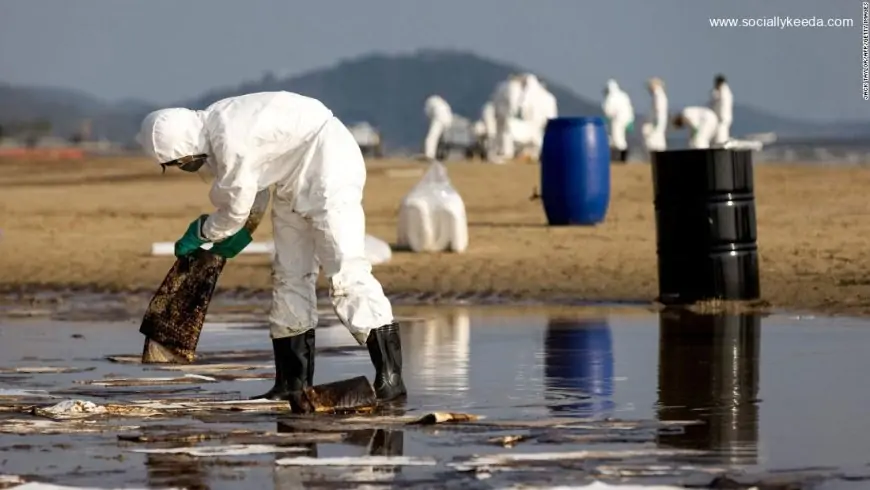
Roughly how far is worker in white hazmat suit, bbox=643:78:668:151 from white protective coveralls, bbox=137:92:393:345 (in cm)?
3169

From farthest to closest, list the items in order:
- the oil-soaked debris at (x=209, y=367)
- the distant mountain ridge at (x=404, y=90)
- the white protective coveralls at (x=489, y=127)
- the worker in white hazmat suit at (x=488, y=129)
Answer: the distant mountain ridge at (x=404, y=90)
the worker in white hazmat suit at (x=488, y=129)
the white protective coveralls at (x=489, y=127)
the oil-soaked debris at (x=209, y=367)

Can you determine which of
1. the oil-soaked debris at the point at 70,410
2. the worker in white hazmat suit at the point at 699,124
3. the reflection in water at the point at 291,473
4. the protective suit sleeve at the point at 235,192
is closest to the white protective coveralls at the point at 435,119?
the worker in white hazmat suit at the point at 699,124

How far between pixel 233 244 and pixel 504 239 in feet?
42.9

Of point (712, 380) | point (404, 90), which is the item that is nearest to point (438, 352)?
point (712, 380)

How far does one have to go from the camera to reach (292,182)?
10172mm

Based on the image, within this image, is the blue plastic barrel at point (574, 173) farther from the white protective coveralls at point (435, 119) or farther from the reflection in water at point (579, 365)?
the white protective coveralls at point (435, 119)

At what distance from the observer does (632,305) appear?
16.2 metres

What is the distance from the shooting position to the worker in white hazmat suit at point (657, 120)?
4169cm

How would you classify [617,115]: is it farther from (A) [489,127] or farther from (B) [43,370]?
(B) [43,370]

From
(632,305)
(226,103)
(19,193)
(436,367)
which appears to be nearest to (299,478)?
(226,103)

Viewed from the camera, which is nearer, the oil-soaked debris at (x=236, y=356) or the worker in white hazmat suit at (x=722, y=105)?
the oil-soaked debris at (x=236, y=356)

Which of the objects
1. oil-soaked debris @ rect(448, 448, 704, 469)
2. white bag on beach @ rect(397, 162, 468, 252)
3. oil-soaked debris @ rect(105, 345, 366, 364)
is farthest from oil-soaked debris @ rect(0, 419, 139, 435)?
white bag on beach @ rect(397, 162, 468, 252)

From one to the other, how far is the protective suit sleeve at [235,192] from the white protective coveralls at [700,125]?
30121mm

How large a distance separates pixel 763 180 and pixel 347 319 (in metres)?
23.4
